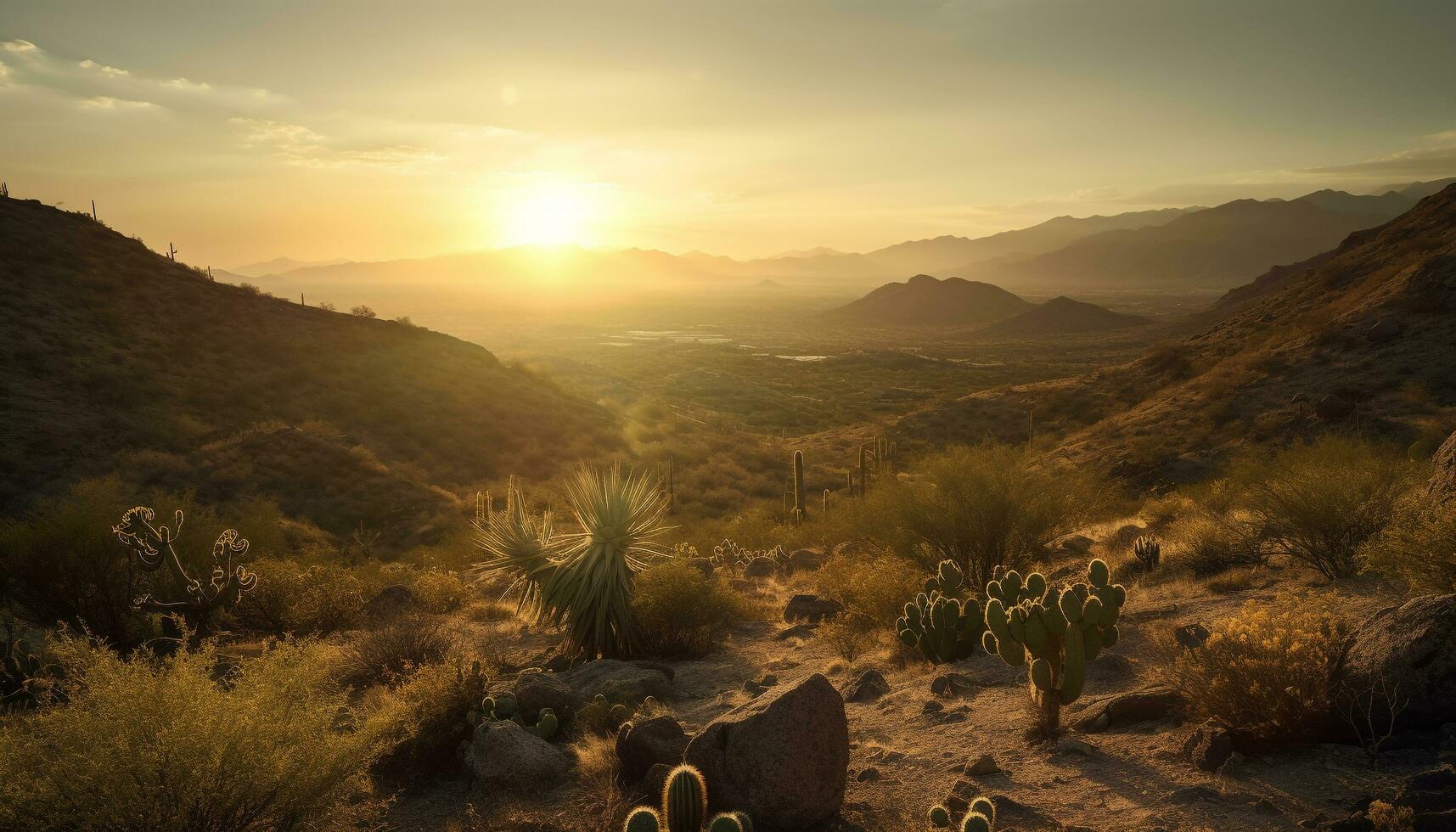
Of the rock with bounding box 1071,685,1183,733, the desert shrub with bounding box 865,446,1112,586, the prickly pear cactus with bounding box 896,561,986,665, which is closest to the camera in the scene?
the rock with bounding box 1071,685,1183,733

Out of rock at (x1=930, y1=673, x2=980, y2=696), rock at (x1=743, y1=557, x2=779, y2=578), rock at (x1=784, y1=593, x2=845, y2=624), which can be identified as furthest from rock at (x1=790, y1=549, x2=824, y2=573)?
rock at (x1=930, y1=673, x2=980, y2=696)

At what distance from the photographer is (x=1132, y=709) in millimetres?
6121

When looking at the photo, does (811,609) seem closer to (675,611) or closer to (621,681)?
(675,611)

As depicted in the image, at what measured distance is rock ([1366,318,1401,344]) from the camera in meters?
25.4

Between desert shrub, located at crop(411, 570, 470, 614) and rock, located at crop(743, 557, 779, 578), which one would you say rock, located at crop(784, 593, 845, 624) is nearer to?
rock, located at crop(743, 557, 779, 578)

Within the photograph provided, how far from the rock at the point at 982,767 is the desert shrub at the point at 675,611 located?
5.80 meters

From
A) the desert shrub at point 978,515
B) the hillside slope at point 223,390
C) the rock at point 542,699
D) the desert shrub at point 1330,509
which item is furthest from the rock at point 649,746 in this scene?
the hillside slope at point 223,390

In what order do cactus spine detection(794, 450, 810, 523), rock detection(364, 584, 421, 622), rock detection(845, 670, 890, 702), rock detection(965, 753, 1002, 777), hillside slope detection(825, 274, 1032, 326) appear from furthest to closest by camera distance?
1. hillside slope detection(825, 274, 1032, 326)
2. cactus spine detection(794, 450, 810, 523)
3. rock detection(364, 584, 421, 622)
4. rock detection(845, 670, 890, 702)
5. rock detection(965, 753, 1002, 777)

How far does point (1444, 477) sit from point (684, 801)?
29.4 ft

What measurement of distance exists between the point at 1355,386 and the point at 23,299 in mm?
48562

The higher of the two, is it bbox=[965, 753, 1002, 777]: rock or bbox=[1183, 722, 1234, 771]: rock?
bbox=[1183, 722, 1234, 771]: rock

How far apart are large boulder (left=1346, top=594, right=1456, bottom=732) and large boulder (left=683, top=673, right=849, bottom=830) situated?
11.7 ft

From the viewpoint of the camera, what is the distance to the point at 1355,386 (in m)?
23.5

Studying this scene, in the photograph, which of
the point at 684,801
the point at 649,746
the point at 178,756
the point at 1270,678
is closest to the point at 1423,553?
the point at 1270,678
